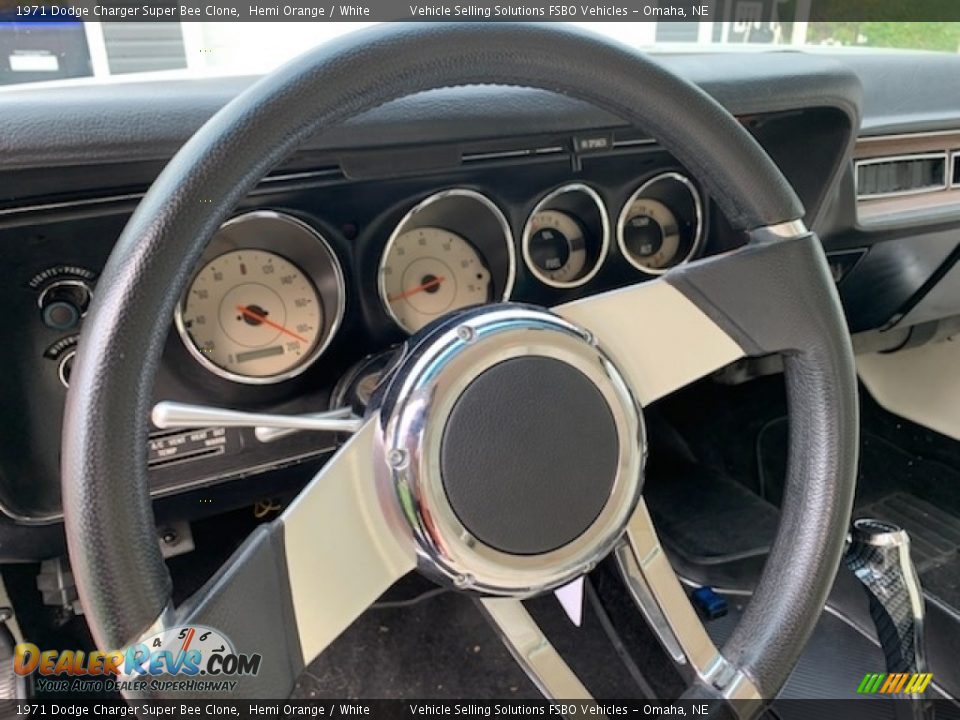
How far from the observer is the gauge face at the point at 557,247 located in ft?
3.58

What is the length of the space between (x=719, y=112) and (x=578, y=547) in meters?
0.37

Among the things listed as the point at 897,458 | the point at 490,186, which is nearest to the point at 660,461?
the point at 897,458

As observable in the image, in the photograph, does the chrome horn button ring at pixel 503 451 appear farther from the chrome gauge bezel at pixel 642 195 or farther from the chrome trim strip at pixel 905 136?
the chrome trim strip at pixel 905 136

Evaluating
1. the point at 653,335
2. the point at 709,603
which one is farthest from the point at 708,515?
the point at 653,335

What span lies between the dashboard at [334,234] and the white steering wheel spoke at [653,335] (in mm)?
230

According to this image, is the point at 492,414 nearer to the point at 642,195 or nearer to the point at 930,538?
the point at 642,195

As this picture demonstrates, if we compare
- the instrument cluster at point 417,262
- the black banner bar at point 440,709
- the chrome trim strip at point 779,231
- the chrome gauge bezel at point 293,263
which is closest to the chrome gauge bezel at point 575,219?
the instrument cluster at point 417,262

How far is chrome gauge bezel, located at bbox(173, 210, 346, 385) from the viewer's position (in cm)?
88

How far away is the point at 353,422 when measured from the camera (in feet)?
2.21

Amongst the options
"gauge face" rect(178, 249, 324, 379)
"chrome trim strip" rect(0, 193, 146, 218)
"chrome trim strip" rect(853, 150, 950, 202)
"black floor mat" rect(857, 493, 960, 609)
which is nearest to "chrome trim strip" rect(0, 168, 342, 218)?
"chrome trim strip" rect(0, 193, 146, 218)

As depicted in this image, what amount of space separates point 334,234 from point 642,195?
43 centimetres

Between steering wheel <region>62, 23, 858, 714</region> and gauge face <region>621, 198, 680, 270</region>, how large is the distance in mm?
410

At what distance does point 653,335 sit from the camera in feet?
2.41

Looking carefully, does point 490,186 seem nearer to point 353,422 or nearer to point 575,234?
point 575,234
